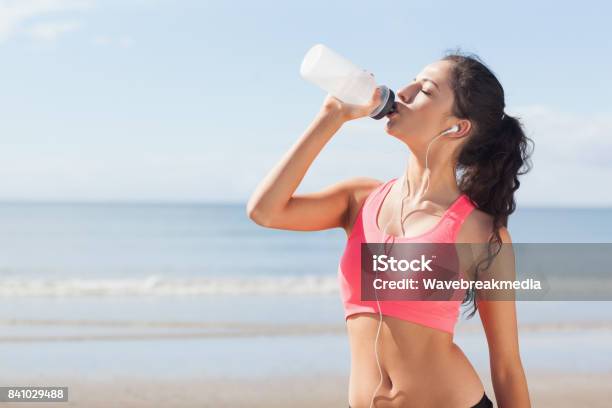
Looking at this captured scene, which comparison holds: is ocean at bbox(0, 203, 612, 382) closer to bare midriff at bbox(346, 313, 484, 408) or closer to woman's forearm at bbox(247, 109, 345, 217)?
bare midriff at bbox(346, 313, 484, 408)

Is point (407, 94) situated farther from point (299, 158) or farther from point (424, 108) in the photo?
point (299, 158)

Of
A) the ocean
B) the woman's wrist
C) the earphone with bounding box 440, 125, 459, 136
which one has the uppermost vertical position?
the ocean

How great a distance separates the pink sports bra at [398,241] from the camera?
2443 millimetres

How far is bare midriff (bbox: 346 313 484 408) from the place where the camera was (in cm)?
244

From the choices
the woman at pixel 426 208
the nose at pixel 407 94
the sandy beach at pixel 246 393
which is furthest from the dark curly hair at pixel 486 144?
the sandy beach at pixel 246 393

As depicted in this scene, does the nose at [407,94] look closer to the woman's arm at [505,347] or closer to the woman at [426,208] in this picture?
the woman at [426,208]

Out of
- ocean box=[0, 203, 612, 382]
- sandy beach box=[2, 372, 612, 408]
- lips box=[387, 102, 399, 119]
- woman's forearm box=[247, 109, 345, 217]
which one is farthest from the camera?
ocean box=[0, 203, 612, 382]

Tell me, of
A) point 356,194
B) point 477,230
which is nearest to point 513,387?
point 477,230

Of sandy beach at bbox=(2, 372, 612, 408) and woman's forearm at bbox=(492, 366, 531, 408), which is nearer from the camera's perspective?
woman's forearm at bbox=(492, 366, 531, 408)

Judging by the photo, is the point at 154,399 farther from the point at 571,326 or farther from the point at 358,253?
the point at 571,326

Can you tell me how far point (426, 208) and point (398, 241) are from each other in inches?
6.8

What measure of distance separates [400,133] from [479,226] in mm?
402

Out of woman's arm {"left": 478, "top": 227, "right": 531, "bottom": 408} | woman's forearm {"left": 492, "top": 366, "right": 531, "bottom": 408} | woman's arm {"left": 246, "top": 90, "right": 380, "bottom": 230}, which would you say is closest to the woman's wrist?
woman's arm {"left": 246, "top": 90, "right": 380, "bottom": 230}

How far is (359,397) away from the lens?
8.19 feet
